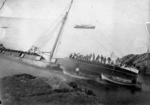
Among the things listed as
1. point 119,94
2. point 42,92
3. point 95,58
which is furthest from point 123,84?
point 42,92

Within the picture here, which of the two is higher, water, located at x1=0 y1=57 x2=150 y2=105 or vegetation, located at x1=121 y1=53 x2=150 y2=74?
vegetation, located at x1=121 y1=53 x2=150 y2=74

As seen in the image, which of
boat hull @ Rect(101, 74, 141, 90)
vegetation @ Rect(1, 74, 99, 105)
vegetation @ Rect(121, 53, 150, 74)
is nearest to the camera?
vegetation @ Rect(1, 74, 99, 105)

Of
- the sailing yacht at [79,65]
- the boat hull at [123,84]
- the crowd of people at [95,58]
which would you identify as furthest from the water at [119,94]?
the crowd of people at [95,58]

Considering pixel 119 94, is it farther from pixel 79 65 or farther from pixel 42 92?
pixel 42 92

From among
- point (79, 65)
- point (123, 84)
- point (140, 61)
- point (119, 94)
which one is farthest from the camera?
point (79, 65)

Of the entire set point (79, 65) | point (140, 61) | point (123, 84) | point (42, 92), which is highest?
point (140, 61)

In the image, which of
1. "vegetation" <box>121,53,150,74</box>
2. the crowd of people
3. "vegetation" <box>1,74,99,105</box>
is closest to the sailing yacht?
the crowd of people

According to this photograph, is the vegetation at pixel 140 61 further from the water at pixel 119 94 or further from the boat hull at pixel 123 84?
the boat hull at pixel 123 84

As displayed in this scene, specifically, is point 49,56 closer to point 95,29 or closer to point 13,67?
point 13,67

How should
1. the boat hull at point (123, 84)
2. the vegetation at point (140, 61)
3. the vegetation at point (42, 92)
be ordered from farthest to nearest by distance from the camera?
the vegetation at point (140, 61)
the boat hull at point (123, 84)
the vegetation at point (42, 92)

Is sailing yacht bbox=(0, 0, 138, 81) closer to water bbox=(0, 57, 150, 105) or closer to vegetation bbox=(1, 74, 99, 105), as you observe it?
water bbox=(0, 57, 150, 105)

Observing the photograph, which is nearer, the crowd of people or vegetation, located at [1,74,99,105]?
vegetation, located at [1,74,99,105]
